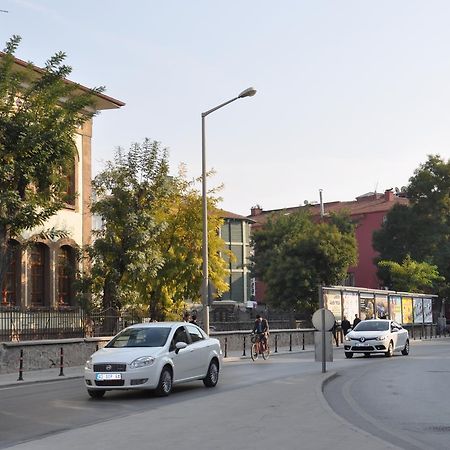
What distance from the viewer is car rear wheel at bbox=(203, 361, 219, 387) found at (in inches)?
716

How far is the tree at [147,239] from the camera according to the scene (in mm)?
31234

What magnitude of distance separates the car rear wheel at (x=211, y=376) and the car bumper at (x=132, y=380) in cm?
254

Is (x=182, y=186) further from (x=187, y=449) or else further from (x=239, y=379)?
(x=187, y=449)

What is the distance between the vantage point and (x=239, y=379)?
816 inches

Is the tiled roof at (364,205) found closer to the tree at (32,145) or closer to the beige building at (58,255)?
the beige building at (58,255)

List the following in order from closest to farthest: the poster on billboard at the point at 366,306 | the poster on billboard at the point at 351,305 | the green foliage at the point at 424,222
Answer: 1. the poster on billboard at the point at 351,305
2. the poster on billboard at the point at 366,306
3. the green foliage at the point at 424,222

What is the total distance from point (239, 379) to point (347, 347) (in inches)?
454

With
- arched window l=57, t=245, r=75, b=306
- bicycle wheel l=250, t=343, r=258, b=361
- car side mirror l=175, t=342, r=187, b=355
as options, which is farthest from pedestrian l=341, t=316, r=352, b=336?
car side mirror l=175, t=342, r=187, b=355

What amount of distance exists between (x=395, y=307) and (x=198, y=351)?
1451 inches

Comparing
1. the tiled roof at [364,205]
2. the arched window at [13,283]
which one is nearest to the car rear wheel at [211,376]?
the arched window at [13,283]

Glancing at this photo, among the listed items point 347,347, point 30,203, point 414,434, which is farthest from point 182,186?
point 414,434

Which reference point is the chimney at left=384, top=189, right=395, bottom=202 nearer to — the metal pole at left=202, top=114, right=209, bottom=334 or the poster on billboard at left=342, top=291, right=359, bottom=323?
the poster on billboard at left=342, top=291, right=359, bottom=323

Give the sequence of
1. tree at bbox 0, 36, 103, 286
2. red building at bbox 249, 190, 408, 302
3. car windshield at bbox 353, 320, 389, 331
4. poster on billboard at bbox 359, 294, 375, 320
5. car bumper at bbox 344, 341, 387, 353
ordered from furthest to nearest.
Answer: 1. red building at bbox 249, 190, 408, 302
2. poster on billboard at bbox 359, 294, 375, 320
3. car windshield at bbox 353, 320, 389, 331
4. car bumper at bbox 344, 341, 387, 353
5. tree at bbox 0, 36, 103, 286

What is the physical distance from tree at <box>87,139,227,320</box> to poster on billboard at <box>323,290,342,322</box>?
668cm
